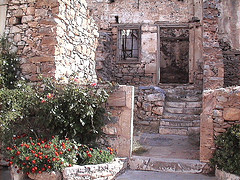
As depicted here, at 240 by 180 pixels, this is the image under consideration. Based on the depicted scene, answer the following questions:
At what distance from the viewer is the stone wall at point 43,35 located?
4.98 meters

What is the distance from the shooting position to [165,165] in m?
4.35

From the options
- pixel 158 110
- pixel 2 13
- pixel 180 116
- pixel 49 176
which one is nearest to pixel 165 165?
pixel 49 176

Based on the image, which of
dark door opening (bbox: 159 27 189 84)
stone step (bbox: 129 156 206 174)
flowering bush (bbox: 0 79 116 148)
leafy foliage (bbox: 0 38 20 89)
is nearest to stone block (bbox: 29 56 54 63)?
leafy foliage (bbox: 0 38 20 89)

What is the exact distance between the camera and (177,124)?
6559 mm

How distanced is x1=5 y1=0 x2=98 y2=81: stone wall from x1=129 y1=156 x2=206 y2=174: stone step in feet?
5.92

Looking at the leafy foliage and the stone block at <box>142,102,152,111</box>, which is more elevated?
the leafy foliage

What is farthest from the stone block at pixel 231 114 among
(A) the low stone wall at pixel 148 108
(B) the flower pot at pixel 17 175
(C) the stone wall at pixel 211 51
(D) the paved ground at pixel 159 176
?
(C) the stone wall at pixel 211 51

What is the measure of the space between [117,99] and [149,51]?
6306 millimetres

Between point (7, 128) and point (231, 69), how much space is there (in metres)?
8.95

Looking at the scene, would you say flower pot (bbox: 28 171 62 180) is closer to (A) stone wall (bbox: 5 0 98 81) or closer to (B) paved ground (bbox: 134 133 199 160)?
(B) paved ground (bbox: 134 133 199 160)

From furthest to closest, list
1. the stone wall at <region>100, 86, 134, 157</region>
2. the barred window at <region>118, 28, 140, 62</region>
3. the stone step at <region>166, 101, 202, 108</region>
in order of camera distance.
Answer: the barred window at <region>118, 28, 140, 62</region> → the stone step at <region>166, 101, 202, 108</region> → the stone wall at <region>100, 86, 134, 157</region>

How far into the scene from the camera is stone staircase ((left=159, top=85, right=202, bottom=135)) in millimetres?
6396

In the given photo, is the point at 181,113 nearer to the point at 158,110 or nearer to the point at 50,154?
the point at 158,110

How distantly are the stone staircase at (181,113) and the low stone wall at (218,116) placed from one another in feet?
6.71
